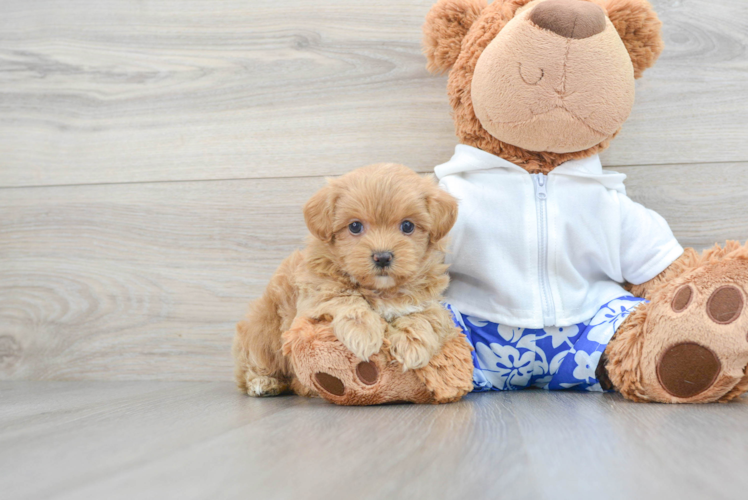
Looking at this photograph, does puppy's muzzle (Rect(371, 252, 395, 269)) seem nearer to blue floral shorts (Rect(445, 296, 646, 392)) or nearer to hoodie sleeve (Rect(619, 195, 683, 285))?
blue floral shorts (Rect(445, 296, 646, 392))

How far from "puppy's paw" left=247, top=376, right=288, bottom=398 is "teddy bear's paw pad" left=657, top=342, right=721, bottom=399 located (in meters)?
0.63

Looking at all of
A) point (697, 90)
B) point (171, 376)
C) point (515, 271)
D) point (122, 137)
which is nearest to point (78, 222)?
point (122, 137)

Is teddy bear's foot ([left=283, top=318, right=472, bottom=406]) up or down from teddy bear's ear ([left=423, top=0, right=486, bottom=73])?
down

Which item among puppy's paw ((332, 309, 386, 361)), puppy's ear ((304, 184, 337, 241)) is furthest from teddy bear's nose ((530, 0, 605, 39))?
puppy's paw ((332, 309, 386, 361))

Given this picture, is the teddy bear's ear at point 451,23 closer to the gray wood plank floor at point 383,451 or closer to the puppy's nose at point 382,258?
the puppy's nose at point 382,258

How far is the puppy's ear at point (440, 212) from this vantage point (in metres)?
0.90

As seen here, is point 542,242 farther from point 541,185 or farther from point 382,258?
point 382,258

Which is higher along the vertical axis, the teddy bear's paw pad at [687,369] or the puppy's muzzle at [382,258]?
the puppy's muzzle at [382,258]

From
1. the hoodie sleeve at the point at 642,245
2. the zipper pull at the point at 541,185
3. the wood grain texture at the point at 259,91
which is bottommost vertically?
the hoodie sleeve at the point at 642,245

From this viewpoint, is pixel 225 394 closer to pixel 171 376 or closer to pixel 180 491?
pixel 171 376

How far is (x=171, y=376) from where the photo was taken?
1342 mm

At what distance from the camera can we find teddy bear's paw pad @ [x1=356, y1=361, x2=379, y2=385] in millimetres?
873

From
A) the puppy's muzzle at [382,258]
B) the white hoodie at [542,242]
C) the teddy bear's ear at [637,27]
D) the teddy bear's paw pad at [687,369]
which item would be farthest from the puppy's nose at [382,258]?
the teddy bear's ear at [637,27]

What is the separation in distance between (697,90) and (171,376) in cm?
128
